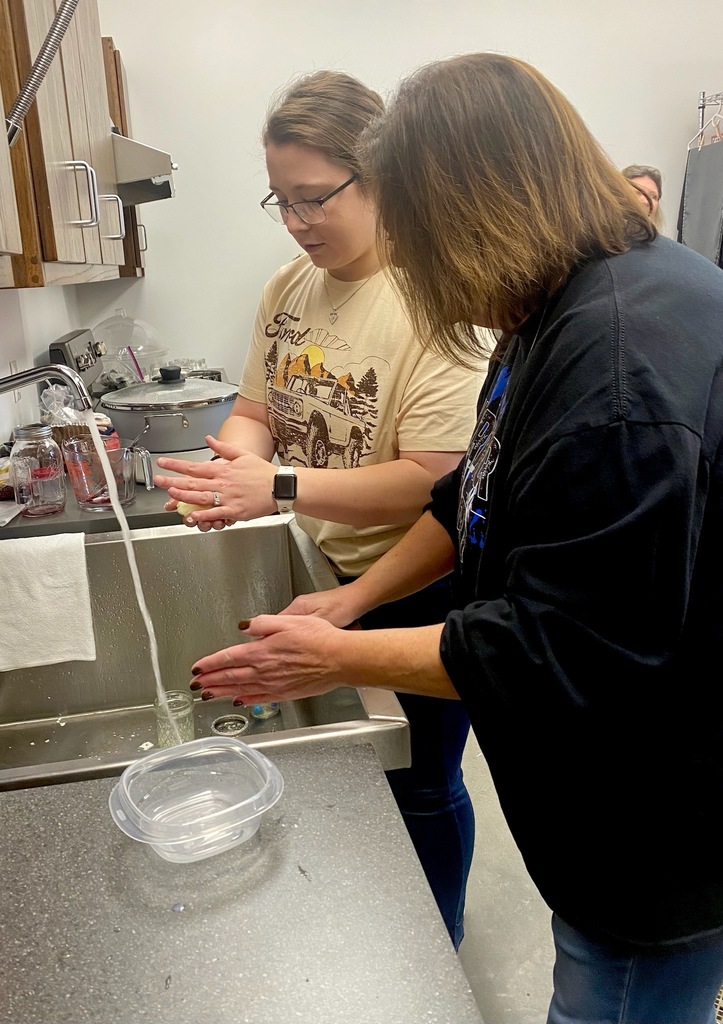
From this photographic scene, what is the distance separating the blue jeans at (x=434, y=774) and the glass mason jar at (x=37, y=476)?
0.59 metres

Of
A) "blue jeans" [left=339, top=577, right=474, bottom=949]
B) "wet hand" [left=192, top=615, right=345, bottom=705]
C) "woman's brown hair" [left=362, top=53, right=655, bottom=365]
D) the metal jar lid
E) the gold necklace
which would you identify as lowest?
"blue jeans" [left=339, top=577, right=474, bottom=949]

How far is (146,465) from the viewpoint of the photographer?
5.01ft

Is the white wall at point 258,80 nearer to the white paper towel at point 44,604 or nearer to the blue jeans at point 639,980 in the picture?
the white paper towel at point 44,604

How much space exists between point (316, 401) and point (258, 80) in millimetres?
2160

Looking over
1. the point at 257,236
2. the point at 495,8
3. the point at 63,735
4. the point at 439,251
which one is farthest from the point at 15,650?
the point at 495,8

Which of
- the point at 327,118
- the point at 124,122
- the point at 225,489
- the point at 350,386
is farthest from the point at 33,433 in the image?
the point at 124,122

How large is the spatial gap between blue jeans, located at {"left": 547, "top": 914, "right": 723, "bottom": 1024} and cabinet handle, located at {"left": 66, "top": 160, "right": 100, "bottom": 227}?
1.34m

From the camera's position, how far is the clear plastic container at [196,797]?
0.62 metres

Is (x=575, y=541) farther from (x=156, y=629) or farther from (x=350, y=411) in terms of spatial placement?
(x=156, y=629)

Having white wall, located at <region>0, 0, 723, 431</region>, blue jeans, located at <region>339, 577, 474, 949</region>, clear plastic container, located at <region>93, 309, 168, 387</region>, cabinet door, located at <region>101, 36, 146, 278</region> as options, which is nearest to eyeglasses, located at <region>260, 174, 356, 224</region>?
blue jeans, located at <region>339, 577, 474, 949</region>

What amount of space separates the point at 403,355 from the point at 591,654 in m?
0.63

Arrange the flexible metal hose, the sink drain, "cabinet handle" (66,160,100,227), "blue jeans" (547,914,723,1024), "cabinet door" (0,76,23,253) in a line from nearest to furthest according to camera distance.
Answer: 1. "blue jeans" (547,914,723,1024)
2. "cabinet door" (0,76,23,253)
3. the flexible metal hose
4. the sink drain
5. "cabinet handle" (66,160,100,227)

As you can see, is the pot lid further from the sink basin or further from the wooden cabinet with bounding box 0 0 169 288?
the sink basin

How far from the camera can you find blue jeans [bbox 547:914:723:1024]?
2.44 feet
